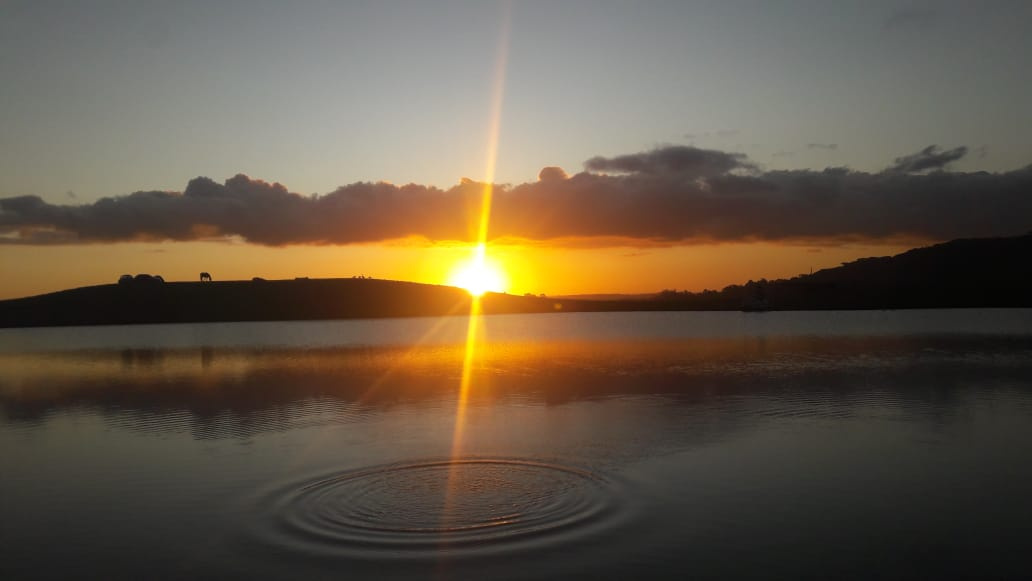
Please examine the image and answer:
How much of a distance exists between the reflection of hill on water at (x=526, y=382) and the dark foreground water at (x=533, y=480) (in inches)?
13.6

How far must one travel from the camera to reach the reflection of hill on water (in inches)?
1166

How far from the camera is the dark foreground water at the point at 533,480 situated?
13.1 meters

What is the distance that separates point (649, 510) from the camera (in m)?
15.7

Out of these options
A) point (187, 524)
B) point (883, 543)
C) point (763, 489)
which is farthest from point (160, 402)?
point (883, 543)

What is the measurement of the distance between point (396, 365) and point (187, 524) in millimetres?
38217

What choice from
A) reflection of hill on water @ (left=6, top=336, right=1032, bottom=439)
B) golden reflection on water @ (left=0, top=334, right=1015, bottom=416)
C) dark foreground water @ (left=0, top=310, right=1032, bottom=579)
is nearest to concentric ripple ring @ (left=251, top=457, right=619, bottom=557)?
dark foreground water @ (left=0, top=310, right=1032, bottom=579)

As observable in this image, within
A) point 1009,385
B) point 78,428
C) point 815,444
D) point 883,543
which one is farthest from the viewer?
point 1009,385

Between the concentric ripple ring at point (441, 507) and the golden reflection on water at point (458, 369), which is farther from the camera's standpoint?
the golden reflection on water at point (458, 369)

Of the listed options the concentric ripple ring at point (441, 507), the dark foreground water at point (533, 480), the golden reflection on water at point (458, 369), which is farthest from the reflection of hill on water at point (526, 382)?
the concentric ripple ring at point (441, 507)

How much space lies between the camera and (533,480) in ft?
59.3

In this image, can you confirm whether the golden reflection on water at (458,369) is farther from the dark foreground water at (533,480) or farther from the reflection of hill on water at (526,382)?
the dark foreground water at (533,480)

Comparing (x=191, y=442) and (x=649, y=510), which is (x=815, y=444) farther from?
(x=191, y=442)

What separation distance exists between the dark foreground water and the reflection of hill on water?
0.35m

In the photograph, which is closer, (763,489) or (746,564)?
(746,564)
